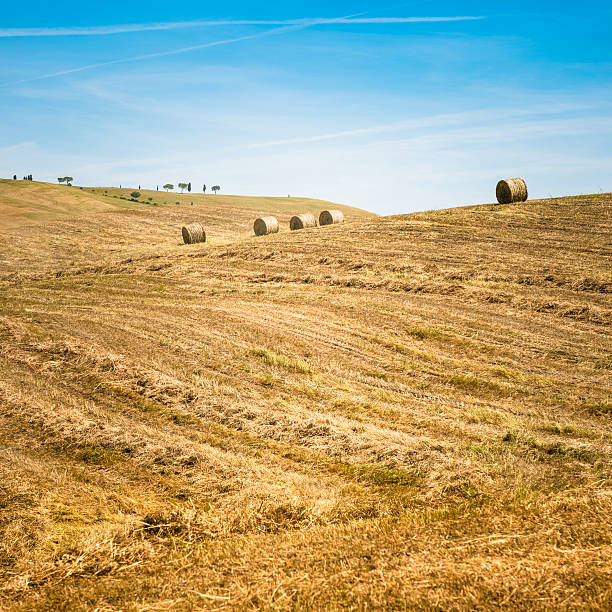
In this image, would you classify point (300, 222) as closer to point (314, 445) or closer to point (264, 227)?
point (264, 227)

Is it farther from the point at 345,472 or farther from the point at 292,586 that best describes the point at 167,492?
the point at 292,586

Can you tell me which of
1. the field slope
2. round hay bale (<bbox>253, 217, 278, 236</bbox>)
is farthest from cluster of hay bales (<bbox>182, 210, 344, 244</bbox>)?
the field slope

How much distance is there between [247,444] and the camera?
6.07 metres

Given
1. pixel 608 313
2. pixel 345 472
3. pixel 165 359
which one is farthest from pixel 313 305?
pixel 345 472

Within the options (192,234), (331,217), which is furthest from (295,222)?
(192,234)

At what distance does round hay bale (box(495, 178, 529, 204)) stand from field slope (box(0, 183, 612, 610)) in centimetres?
1345

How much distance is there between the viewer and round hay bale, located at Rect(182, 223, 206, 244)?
100ft

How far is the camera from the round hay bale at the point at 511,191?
27.8 m

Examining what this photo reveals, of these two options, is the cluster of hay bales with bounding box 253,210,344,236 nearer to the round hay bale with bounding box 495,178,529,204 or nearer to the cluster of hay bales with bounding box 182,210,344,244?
the cluster of hay bales with bounding box 182,210,344,244

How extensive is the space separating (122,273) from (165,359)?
12.9 metres

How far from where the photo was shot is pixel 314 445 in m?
5.99

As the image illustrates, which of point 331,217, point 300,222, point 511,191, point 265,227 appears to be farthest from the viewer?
point 331,217

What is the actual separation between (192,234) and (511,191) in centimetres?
1935

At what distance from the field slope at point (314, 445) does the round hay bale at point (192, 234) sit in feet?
49.1
